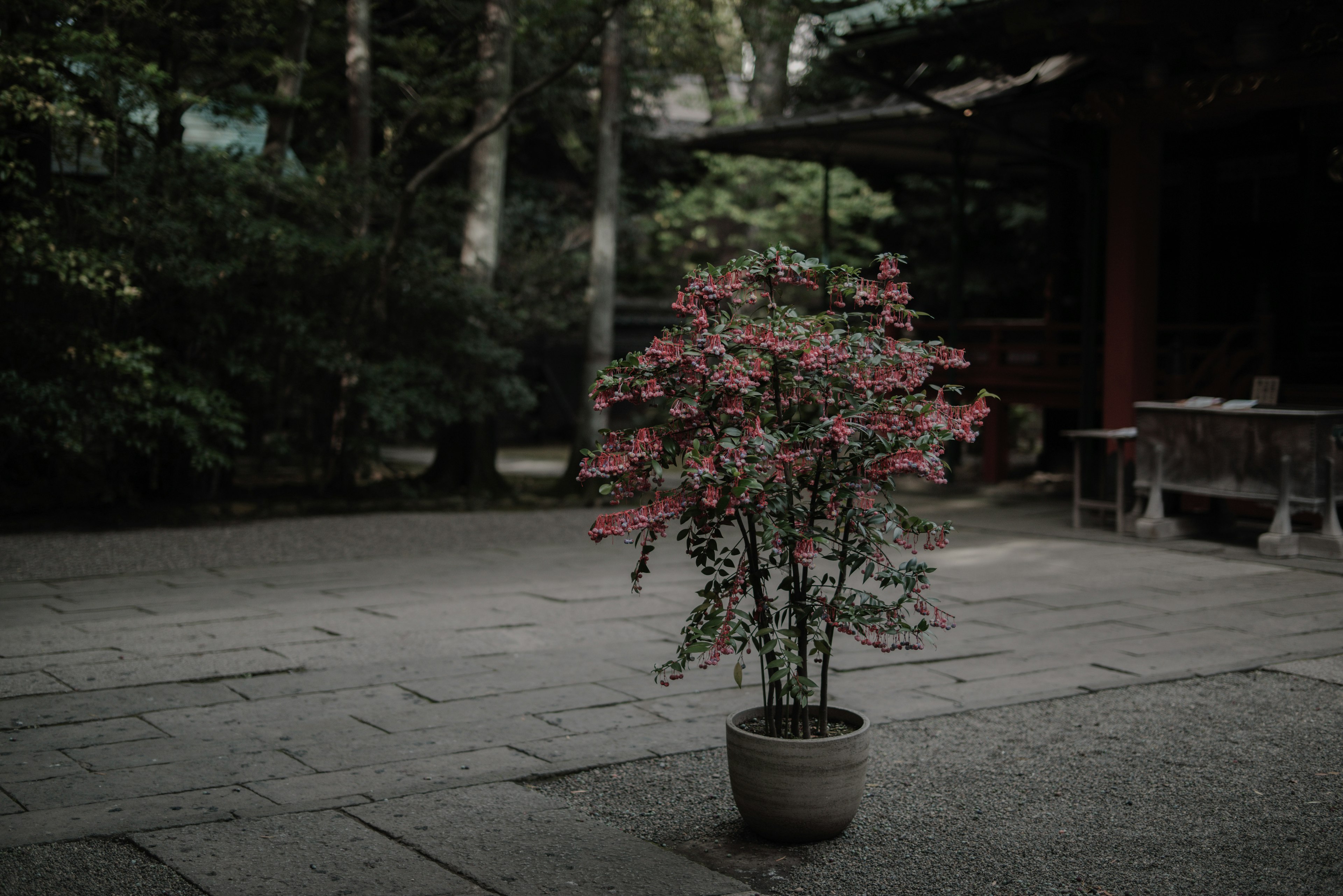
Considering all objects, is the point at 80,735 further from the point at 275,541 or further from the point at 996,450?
the point at 996,450

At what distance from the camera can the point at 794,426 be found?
12.3ft

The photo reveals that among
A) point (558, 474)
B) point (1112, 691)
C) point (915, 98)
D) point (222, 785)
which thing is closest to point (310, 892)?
point (222, 785)

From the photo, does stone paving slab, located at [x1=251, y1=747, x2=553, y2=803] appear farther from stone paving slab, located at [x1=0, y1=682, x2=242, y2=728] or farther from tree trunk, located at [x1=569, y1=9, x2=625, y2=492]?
tree trunk, located at [x1=569, y1=9, x2=625, y2=492]

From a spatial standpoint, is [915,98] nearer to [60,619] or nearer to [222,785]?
[60,619]

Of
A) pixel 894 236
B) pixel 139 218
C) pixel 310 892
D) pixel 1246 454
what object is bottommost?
pixel 310 892

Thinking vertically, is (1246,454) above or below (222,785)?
above

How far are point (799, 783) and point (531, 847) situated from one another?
2.75 ft

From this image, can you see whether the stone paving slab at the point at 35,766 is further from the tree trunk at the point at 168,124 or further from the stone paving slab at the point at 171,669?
the tree trunk at the point at 168,124

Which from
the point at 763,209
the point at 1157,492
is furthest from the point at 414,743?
the point at 763,209

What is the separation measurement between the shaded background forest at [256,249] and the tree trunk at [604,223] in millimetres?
587

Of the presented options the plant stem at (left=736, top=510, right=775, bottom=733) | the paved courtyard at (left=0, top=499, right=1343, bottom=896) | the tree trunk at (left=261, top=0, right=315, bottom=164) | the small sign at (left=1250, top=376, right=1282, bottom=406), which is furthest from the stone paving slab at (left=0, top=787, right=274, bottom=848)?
the tree trunk at (left=261, top=0, right=315, bottom=164)

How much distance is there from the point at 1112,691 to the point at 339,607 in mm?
4540

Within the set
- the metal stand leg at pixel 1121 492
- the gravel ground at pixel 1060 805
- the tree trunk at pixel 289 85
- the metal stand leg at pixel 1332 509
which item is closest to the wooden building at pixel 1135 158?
the metal stand leg at pixel 1121 492

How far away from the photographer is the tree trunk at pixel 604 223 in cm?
1312
